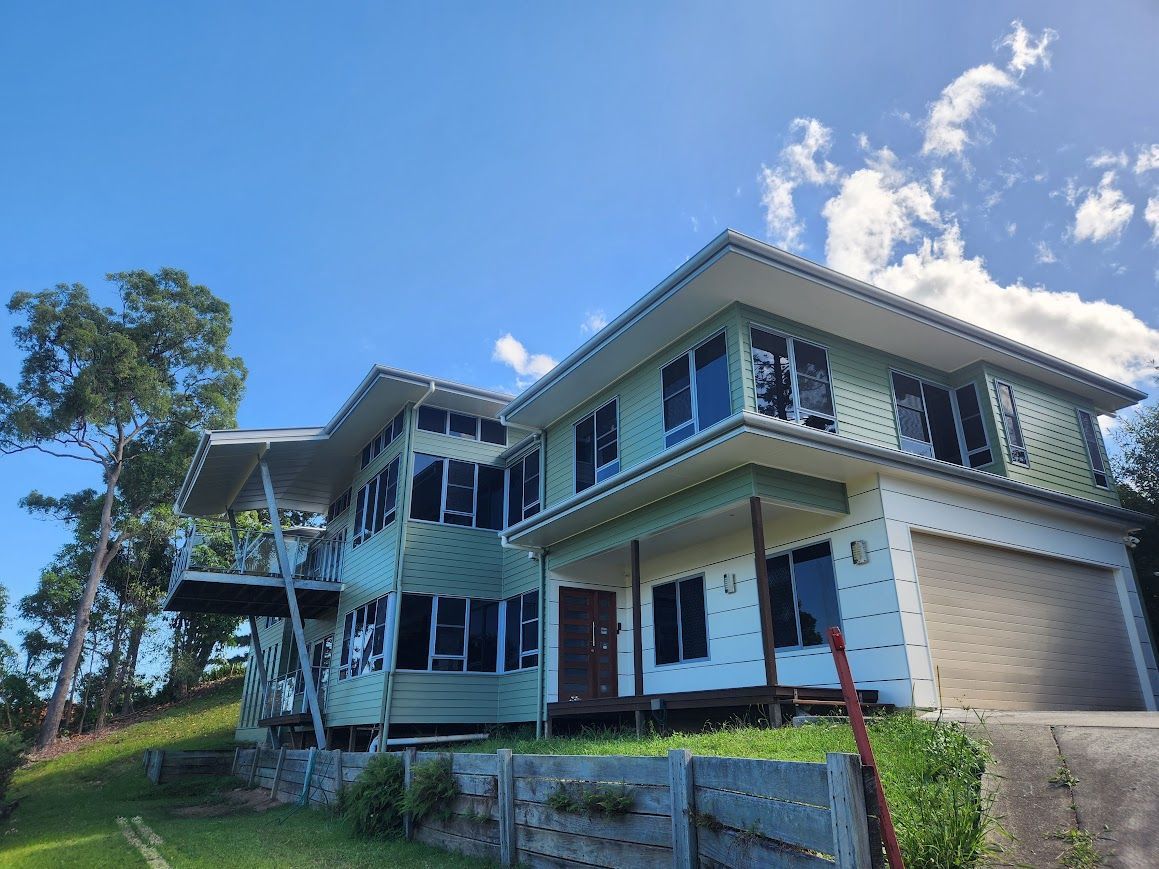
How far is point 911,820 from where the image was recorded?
4.35 metres

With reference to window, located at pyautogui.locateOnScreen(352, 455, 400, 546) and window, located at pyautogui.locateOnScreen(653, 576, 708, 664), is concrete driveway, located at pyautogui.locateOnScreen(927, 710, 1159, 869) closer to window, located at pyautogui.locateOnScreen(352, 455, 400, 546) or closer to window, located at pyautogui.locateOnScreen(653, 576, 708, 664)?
window, located at pyautogui.locateOnScreen(653, 576, 708, 664)

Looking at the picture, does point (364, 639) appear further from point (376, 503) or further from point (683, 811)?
point (683, 811)

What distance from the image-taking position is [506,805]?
683 cm

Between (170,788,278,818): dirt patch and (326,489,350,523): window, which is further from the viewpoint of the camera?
(326,489,350,523): window

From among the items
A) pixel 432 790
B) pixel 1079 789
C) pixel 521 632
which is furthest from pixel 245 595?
pixel 1079 789

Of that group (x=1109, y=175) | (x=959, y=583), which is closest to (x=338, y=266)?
(x=959, y=583)

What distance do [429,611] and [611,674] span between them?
4.10 metres

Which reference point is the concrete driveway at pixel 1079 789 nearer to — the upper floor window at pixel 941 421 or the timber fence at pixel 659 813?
the timber fence at pixel 659 813

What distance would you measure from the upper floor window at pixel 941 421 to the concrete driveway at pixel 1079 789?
6279 millimetres

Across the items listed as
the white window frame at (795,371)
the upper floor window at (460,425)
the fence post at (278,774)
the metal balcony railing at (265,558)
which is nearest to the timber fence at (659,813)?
the white window frame at (795,371)

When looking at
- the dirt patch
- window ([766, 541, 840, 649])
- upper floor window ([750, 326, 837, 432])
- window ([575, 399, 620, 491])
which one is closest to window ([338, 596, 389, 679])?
the dirt patch

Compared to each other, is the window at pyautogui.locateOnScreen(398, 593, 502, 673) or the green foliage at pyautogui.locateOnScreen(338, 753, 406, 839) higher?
the window at pyautogui.locateOnScreen(398, 593, 502, 673)

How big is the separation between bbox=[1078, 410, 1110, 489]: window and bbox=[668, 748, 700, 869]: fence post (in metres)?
A: 12.2

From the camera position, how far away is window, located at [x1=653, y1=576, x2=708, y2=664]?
41.3 feet
